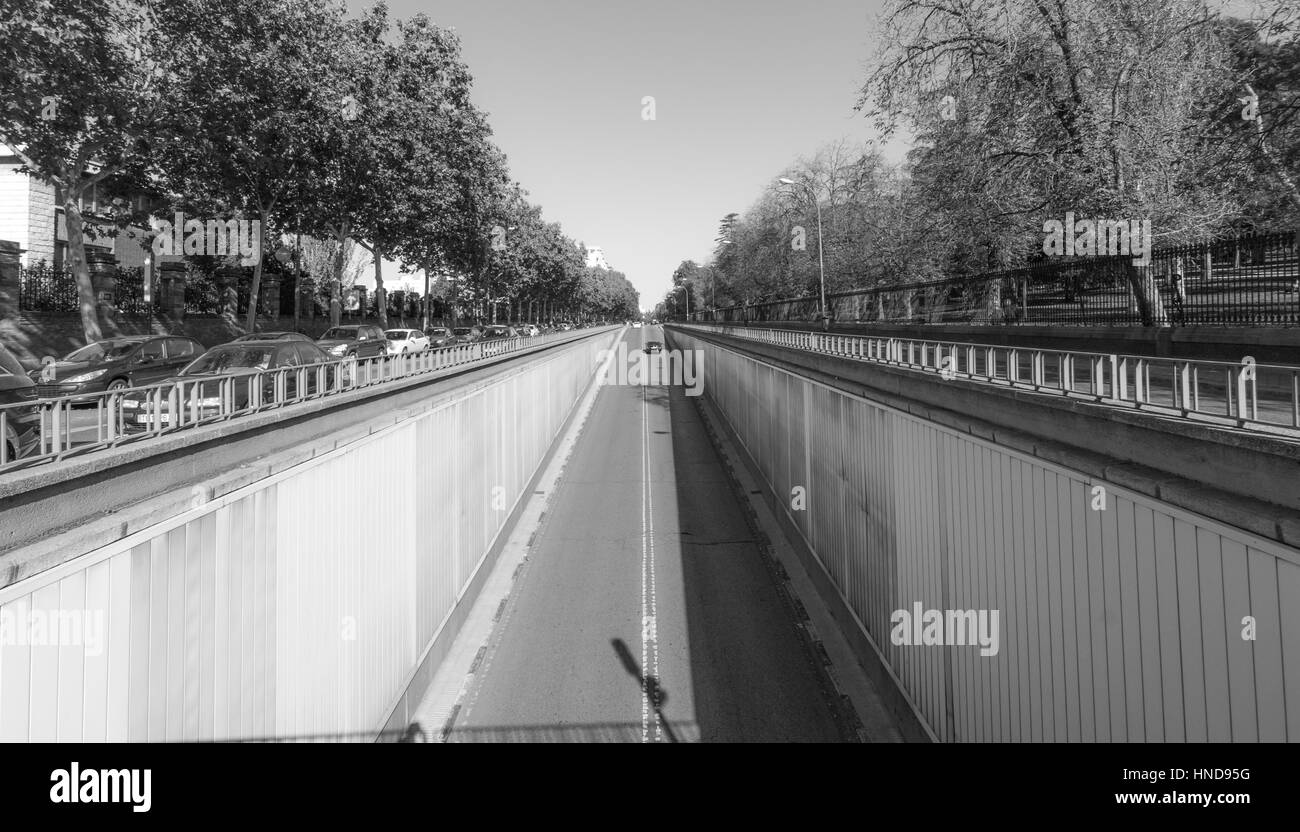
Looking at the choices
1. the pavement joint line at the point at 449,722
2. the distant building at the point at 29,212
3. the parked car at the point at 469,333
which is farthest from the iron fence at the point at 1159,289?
the parked car at the point at 469,333

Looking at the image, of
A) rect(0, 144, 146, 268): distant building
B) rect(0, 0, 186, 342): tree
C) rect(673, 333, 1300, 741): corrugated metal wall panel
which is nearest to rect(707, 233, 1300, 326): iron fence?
rect(673, 333, 1300, 741): corrugated metal wall panel

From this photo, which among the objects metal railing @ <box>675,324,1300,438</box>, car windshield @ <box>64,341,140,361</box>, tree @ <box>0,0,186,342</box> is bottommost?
metal railing @ <box>675,324,1300,438</box>

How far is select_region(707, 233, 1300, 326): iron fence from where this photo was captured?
1094cm

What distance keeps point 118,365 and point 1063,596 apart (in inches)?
739

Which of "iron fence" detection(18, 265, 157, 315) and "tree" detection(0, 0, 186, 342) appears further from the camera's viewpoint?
"iron fence" detection(18, 265, 157, 315)

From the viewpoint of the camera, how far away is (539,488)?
20031 mm

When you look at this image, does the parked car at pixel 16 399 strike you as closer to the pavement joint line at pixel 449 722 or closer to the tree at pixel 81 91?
the pavement joint line at pixel 449 722

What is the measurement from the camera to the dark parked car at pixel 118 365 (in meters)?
15.4

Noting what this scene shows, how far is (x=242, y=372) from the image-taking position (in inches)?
500

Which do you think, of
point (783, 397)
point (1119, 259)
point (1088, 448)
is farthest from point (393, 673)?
point (1119, 259)

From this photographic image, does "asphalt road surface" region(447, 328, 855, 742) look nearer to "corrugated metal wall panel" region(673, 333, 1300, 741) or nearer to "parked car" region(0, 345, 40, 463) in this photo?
"corrugated metal wall panel" region(673, 333, 1300, 741)

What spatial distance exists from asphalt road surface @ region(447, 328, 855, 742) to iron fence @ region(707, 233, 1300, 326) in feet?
28.1

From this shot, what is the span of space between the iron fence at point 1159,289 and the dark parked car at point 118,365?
19642 millimetres
